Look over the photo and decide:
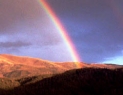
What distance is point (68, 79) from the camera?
19031 mm

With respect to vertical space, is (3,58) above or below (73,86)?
above

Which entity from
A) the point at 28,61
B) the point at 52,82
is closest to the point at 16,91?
the point at 52,82

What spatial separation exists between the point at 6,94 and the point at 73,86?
14.0 feet

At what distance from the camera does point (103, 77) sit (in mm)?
18062

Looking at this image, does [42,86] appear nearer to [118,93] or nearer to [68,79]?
[68,79]

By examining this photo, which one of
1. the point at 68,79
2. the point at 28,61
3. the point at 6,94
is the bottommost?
the point at 6,94

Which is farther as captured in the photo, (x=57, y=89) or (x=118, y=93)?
(x=57, y=89)

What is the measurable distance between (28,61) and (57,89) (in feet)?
332

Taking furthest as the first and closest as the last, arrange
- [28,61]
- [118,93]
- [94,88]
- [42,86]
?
[28,61]
[42,86]
[94,88]
[118,93]

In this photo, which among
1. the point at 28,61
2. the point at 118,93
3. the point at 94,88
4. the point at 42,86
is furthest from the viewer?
the point at 28,61

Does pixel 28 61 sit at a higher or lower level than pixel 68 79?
higher

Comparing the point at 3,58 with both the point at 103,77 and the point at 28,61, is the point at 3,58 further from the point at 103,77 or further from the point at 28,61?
the point at 103,77

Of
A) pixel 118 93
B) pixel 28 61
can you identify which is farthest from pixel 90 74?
pixel 28 61

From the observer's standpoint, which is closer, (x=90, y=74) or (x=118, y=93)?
(x=118, y=93)
